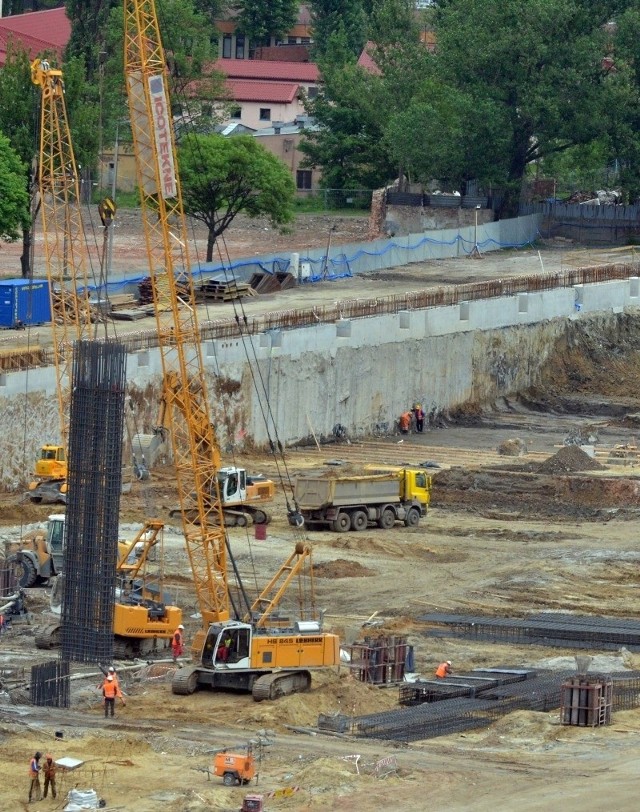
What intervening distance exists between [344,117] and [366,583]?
59.7m

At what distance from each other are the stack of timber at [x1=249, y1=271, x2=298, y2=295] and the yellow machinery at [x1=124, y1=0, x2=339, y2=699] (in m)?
34.2

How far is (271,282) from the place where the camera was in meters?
82.2

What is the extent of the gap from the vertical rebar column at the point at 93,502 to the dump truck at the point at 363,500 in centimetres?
1468

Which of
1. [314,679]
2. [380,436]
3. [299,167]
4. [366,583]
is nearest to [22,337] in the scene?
[380,436]

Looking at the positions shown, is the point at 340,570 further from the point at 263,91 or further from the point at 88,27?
the point at 263,91

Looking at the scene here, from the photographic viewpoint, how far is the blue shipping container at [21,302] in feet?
234

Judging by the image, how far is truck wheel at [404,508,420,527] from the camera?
56031 millimetres

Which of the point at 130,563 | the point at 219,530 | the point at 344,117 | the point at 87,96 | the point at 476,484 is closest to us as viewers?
the point at 219,530

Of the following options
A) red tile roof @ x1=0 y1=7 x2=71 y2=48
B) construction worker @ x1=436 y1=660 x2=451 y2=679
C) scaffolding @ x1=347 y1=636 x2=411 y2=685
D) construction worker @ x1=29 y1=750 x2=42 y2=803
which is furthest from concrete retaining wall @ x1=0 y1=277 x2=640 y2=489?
red tile roof @ x1=0 y1=7 x2=71 y2=48

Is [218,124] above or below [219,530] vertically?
above

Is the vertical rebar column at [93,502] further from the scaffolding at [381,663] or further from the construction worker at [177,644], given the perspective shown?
the scaffolding at [381,663]

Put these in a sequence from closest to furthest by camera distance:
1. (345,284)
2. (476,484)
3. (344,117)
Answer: (476,484) < (345,284) < (344,117)

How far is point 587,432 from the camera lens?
71.0 metres

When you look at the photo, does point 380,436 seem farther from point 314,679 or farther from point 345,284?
point 314,679
